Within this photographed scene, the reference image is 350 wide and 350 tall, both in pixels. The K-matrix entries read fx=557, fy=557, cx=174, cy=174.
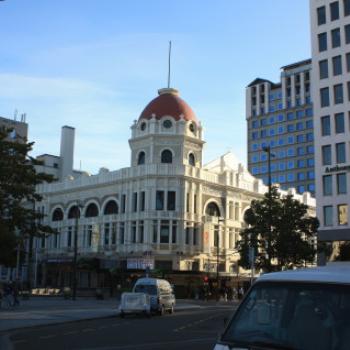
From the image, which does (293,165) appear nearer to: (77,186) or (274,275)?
(77,186)

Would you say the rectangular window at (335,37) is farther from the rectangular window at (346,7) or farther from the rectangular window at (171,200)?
the rectangular window at (171,200)

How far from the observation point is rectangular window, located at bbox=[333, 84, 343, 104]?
51.8 meters

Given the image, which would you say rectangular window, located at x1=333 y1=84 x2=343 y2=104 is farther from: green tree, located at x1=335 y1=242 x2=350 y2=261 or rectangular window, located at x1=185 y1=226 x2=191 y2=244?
rectangular window, located at x1=185 y1=226 x2=191 y2=244

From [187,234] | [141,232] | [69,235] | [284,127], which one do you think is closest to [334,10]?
[187,234]

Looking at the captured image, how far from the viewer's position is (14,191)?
26125 millimetres

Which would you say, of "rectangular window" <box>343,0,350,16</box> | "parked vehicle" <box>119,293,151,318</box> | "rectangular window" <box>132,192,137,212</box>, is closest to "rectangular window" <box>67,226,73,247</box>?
"rectangular window" <box>132,192,137,212</box>

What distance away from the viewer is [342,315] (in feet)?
13.7

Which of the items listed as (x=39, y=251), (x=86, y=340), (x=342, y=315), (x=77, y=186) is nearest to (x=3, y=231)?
(x=86, y=340)

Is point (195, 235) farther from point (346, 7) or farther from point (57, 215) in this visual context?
point (346, 7)

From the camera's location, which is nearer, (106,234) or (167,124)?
(167,124)

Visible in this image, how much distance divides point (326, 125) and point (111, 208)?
28.9 metres

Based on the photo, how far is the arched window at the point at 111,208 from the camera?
224 ft

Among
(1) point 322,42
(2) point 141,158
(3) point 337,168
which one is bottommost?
(3) point 337,168

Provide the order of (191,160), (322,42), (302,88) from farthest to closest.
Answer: (302,88), (191,160), (322,42)
